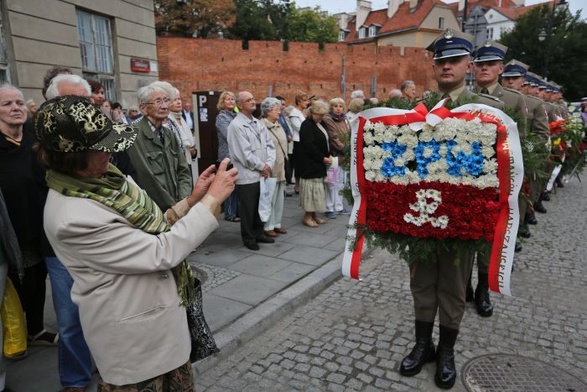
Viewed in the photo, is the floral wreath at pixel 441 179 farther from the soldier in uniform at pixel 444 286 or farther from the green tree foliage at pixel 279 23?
the green tree foliage at pixel 279 23

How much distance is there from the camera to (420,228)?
8.61 ft

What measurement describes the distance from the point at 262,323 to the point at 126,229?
239 centimetres

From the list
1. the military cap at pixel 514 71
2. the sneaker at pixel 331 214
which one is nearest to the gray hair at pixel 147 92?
the sneaker at pixel 331 214

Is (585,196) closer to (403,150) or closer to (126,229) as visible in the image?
(403,150)

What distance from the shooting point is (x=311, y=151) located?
6.81 m

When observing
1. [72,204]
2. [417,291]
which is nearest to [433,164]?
[417,291]

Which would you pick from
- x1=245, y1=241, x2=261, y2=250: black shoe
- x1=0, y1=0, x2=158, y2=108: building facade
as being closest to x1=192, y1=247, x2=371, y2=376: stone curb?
Result: x1=245, y1=241, x2=261, y2=250: black shoe

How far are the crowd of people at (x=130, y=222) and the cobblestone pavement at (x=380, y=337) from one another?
0.26 m

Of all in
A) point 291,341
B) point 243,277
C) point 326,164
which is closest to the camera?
point 291,341

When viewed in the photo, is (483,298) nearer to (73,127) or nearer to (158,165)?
(158,165)

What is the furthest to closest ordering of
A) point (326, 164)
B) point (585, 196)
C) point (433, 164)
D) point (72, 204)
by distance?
1. point (585, 196)
2. point (326, 164)
3. point (433, 164)
4. point (72, 204)

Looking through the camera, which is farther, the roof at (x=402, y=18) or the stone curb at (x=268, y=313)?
the roof at (x=402, y=18)

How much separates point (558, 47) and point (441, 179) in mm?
40893

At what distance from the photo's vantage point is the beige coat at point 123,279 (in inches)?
65.2
